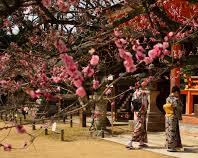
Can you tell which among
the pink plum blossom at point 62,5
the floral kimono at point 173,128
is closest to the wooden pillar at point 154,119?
the floral kimono at point 173,128

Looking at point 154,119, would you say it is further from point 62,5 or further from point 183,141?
point 62,5

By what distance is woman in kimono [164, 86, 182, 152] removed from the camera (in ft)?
45.4

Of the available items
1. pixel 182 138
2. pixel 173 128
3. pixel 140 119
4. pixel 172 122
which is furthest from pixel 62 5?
pixel 182 138

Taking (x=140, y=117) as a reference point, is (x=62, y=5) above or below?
above

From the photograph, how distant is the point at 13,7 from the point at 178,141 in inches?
383

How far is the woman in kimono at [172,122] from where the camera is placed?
45.4 ft

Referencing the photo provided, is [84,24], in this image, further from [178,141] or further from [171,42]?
[178,141]

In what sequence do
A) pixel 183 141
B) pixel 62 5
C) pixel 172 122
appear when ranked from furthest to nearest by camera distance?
pixel 183 141, pixel 172 122, pixel 62 5

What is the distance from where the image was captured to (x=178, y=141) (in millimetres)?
13922

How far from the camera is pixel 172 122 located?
14031 millimetres

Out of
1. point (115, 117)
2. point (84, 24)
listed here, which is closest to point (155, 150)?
point (84, 24)

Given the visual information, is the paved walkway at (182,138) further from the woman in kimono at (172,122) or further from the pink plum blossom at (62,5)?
the pink plum blossom at (62,5)

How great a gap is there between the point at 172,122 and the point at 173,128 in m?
0.18

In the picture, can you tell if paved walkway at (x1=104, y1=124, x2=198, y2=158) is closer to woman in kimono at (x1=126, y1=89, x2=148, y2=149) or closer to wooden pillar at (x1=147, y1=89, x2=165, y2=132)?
woman in kimono at (x1=126, y1=89, x2=148, y2=149)
